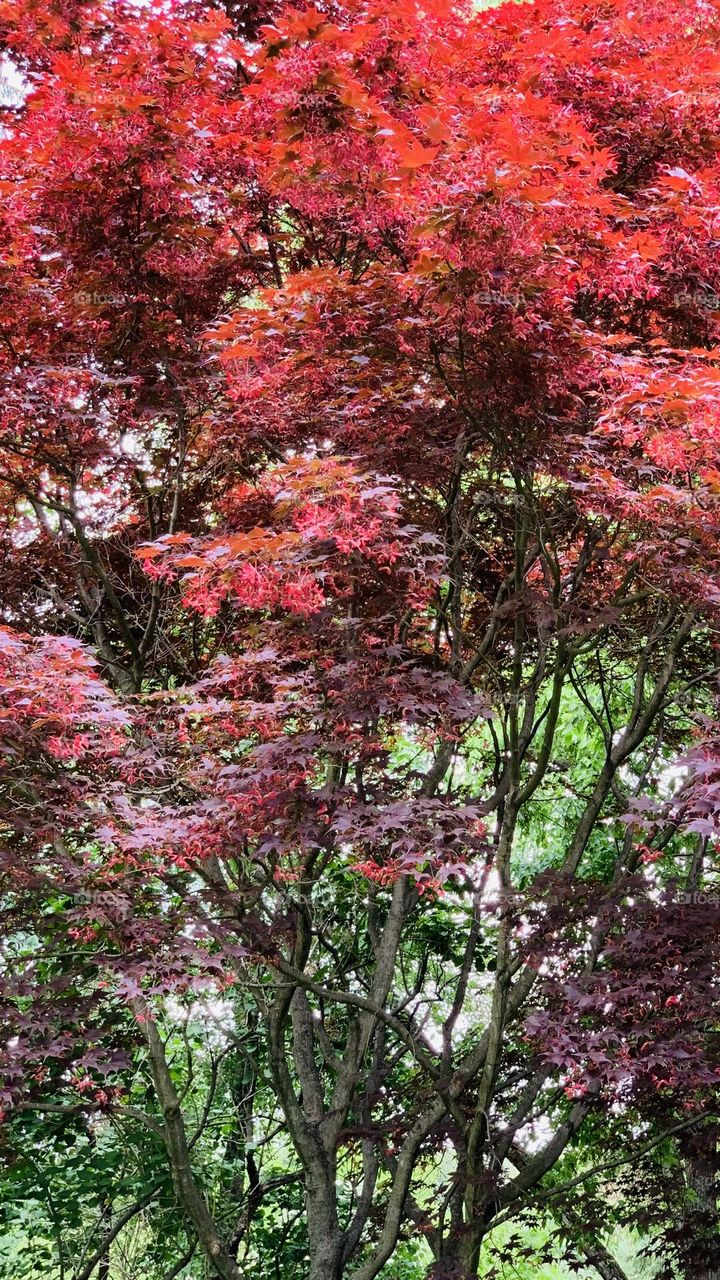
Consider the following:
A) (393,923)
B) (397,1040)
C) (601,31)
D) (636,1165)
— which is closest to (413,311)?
(601,31)

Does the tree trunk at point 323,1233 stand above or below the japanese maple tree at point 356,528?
below

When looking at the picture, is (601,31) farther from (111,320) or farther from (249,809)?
(249,809)

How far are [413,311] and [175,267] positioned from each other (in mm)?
1024

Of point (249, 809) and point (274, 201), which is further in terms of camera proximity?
point (274, 201)

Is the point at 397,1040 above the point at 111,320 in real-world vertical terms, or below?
below

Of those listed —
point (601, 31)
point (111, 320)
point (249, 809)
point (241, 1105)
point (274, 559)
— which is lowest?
point (241, 1105)

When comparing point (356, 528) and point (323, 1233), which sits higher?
point (356, 528)

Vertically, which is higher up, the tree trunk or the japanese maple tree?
the japanese maple tree

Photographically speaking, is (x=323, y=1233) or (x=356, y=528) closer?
(x=356, y=528)

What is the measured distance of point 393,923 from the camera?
416 centimetres

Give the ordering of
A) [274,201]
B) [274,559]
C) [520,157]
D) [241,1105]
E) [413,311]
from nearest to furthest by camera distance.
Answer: [520,157]
[274,559]
[413,311]
[274,201]
[241,1105]

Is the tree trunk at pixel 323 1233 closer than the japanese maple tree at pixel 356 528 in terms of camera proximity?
No

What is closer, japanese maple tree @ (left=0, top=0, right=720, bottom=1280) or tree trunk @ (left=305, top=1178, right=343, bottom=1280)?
japanese maple tree @ (left=0, top=0, right=720, bottom=1280)

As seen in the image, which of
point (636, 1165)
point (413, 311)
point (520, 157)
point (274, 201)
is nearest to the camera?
point (520, 157)
